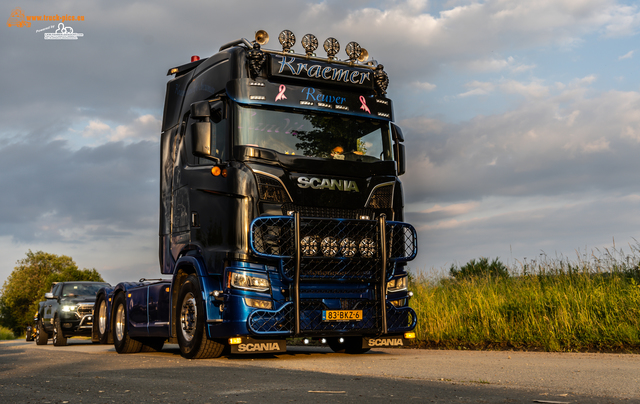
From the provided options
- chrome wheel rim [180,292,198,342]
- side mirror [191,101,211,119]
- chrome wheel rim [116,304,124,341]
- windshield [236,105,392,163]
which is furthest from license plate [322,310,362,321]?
chrome wheel rim [116,304,124,341]

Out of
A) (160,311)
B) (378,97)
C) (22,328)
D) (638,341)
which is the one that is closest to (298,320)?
(160,311)

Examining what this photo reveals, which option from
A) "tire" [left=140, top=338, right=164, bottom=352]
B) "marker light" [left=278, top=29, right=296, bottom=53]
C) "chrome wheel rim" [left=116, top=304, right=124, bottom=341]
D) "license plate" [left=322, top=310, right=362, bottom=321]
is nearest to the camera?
"license plate" [left=322, top=310, right=362, bottom=321]

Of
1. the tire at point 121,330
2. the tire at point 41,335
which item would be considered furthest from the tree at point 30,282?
the tire at point 121,330

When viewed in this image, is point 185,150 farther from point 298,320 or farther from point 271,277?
point 298,320

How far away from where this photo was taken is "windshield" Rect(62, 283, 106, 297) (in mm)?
19891

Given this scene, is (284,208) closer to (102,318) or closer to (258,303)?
(258,303)

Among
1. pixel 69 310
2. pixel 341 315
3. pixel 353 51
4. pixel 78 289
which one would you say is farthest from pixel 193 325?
pixel 78 289

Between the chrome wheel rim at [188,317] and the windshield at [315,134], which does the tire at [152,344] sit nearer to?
the chrome wheel rim at [188,317]

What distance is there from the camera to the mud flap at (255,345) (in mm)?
8828

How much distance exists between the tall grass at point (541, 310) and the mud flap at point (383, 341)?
86.5 inches

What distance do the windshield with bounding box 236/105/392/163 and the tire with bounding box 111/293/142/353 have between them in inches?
206

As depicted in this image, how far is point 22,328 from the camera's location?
275ft

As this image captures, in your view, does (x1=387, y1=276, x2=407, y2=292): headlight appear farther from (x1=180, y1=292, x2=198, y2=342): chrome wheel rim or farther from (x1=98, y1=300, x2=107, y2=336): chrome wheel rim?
(x1=98, y1=300, x2=107, y2=336): chrome wheel rim

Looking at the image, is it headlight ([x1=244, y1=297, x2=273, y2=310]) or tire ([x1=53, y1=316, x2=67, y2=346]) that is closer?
headlight ([x1=244, y1=297, x2=273, y2=310])
